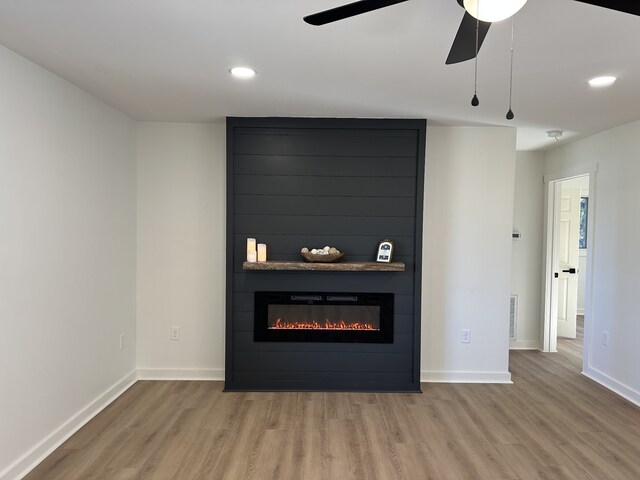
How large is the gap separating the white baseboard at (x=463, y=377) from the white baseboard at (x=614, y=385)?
857mm

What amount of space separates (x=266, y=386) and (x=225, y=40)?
2.73m

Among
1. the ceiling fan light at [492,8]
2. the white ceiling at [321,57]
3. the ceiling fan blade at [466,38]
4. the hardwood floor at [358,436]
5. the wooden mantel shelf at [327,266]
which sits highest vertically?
the white ceiling at [321,57]

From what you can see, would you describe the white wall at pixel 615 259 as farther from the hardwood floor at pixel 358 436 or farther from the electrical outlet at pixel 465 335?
the electrical outlet at pixel 465 335

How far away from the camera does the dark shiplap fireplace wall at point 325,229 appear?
11.6 feet

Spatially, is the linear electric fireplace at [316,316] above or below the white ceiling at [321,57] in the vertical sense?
below

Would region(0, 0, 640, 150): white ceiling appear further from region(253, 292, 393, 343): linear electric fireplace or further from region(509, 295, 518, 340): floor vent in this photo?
region(509, 295, 518, 340): floor vent

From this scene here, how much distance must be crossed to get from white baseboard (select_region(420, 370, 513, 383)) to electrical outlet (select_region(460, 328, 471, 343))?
12.2 inches

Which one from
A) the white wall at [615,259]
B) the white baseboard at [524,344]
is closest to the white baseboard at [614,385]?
the white wall at [615,259]

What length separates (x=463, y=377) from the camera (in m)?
3.79

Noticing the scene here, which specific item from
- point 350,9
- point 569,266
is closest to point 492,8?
point 350,9

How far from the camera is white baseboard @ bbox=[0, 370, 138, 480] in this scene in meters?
2.26

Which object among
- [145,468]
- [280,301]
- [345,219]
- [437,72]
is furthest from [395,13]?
[145,468]

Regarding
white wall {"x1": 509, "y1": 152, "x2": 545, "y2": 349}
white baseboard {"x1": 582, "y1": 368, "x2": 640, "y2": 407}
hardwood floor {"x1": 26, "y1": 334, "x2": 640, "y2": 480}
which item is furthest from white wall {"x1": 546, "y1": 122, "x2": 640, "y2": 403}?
white wall {"x1": 509, "y1": 152, "x2": 545, "y2": 349}

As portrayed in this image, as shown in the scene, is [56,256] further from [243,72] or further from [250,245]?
[243,72]
